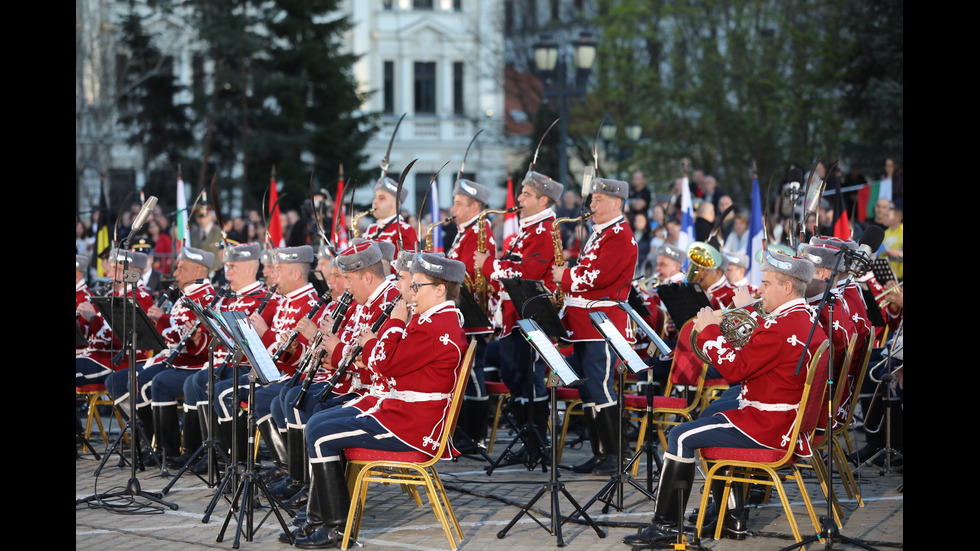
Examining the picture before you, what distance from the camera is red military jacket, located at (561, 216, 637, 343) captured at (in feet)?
28.9

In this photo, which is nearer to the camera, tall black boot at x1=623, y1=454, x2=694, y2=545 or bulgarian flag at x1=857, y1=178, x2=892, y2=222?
tall black boot at x1=623, y1=454, x2=694, y2=545

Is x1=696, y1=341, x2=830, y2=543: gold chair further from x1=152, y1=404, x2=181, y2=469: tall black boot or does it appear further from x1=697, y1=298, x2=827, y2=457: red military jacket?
x1=152, y1=404, x2=181, y2=469: tall black boot

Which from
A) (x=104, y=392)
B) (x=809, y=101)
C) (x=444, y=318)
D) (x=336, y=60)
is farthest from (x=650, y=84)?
(x=444, y=318)

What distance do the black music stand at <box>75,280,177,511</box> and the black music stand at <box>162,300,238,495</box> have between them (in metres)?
0.28

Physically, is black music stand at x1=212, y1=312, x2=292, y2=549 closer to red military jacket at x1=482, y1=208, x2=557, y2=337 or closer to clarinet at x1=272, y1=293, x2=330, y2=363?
clarinet at x1=272, y1=293, x2=330, y2=363

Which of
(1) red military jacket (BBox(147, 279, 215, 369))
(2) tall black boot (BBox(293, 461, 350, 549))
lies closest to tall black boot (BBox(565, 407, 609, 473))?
(2) tall black boot (BBox(293, 461, 350, 549))

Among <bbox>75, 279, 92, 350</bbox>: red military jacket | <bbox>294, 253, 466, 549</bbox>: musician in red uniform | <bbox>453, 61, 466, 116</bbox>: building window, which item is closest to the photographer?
<bbox>294, 253, 466, 549</bbox>: musician in red uniform

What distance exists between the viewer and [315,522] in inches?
265

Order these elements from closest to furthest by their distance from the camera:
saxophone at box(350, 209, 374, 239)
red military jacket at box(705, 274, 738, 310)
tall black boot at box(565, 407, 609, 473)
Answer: tall black boot at box(565, 407, 609, 473) → saxophone at box(350, 209, 374, 239) → red military jacket at box(705, 274, 738, 310)

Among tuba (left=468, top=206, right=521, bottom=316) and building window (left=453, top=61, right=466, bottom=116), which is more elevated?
building window (left=453, top=61, right=466, bottom=116)

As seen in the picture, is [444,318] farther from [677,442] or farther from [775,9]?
[775,9]

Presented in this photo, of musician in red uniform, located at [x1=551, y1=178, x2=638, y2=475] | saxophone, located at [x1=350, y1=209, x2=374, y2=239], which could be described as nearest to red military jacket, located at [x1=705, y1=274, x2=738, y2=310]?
musician in red uniform, located at [x1=551, y1=178, x2=638, y2=475]

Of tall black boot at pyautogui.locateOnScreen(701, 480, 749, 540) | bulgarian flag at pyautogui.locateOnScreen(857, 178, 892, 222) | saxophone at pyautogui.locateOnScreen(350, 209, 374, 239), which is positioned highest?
bulgarian flag at pyautogui.locateOnScreen(857, 178, 892, 222)

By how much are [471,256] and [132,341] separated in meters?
3.00
